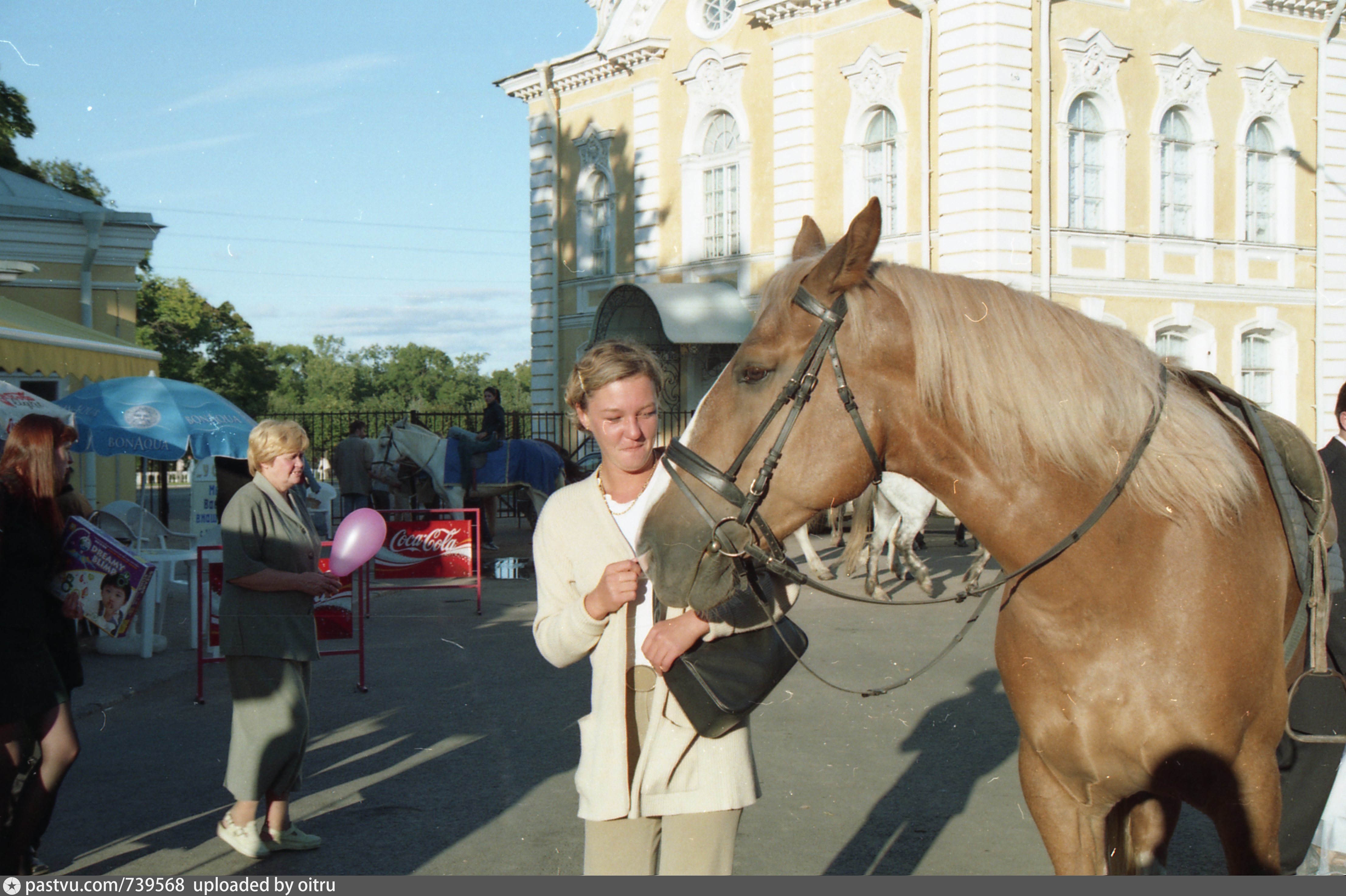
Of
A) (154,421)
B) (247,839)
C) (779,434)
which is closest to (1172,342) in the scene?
(154,421)

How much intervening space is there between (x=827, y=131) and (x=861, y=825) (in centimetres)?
1600

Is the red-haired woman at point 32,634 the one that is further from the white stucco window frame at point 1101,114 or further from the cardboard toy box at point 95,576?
the white stucco window frame at point 1101,114

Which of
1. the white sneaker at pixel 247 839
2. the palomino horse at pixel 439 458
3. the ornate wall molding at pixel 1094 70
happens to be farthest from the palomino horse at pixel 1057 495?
the ornate wall molding at pixel 1094 70

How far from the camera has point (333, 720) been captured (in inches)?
274

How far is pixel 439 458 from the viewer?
1795cm

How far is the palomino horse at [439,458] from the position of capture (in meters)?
16.1

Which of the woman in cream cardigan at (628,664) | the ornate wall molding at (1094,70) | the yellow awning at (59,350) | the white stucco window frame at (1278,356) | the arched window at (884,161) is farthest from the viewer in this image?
the white stucco window frame at (1278,356)

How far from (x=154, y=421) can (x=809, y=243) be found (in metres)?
8.27

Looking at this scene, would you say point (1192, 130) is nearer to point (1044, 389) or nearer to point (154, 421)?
point (154, 421)

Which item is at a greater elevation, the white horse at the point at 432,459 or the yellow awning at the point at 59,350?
the yellow awning at the point at 59,350

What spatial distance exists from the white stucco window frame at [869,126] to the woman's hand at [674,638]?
15.6 m

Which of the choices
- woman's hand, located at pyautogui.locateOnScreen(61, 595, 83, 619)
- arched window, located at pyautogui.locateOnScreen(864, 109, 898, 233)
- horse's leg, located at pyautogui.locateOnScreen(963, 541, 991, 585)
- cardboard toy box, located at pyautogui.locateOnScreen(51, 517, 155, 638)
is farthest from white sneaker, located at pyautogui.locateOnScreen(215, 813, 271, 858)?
arched window, located at pyautogui.locateOnScreen(864, 109, 898, 233)

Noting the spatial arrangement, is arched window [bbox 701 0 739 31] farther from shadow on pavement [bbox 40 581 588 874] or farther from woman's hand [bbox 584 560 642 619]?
woman's hand [bbox 584 560 642 619]

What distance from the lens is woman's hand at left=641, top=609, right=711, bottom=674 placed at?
2.47 m
